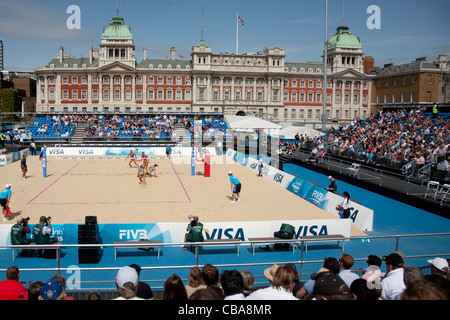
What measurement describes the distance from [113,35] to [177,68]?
1447 cm

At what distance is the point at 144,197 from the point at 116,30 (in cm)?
6928

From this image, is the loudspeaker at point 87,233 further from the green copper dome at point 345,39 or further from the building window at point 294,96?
the green copper dome at point 345,39

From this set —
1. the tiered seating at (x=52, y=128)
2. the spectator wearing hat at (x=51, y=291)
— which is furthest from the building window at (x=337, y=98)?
the spectator wearing hat at (x=51, y=291)

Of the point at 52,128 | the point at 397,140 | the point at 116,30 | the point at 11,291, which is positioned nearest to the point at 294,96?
the point at 116,30

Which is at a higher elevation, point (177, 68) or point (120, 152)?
point (177, 68)

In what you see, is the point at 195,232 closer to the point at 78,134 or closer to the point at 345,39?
the point at 78,134

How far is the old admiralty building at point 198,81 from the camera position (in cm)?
8025

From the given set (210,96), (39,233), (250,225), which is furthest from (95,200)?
(210,96)

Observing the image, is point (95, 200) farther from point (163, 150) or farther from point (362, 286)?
point (163, 150)

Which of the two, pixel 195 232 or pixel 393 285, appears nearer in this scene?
pixel 393 285

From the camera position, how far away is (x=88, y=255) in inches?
434

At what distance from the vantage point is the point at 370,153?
29875 mm

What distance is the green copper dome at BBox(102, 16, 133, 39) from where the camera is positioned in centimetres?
7981
